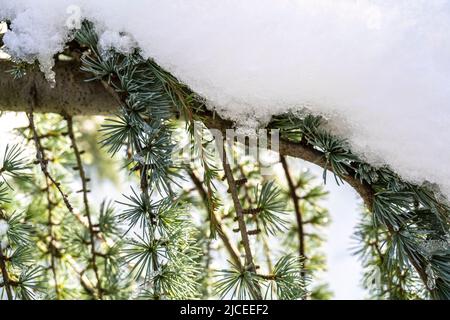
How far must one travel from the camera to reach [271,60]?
0.64 metres

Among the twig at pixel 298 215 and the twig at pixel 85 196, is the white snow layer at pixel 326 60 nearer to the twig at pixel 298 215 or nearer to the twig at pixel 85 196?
the twig at pixel 85 196

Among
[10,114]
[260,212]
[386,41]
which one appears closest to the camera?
[386,41]

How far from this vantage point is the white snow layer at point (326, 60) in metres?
0.63

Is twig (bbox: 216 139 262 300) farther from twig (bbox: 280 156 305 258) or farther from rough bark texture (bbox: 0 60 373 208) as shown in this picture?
twig (bbox: 280 156 305 258)

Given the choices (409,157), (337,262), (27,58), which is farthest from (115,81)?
(337,262)

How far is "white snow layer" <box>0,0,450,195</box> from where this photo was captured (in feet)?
2.07

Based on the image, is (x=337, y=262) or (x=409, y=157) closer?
(x=409, y=157)

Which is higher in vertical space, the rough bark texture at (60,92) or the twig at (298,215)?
the rough bark texture at (60,92)

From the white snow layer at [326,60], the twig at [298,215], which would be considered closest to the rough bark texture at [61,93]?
the white snow layer at [326,60]

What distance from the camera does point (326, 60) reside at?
25.0 inches

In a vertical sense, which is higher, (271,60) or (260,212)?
(271,60)

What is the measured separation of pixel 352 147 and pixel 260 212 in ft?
0.51
